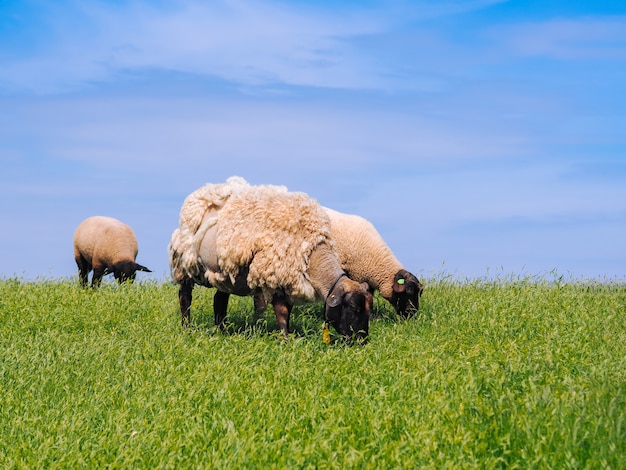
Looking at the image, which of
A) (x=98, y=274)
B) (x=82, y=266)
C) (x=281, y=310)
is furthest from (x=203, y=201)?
(x=82, y=266)

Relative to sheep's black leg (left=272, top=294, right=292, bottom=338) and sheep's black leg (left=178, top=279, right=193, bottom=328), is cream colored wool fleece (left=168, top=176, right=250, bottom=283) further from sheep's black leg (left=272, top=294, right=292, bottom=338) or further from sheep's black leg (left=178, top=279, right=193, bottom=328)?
sheep's black leg (left=272, top=294, right=292, bottom=338)

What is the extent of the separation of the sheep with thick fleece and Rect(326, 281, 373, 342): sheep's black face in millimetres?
2463

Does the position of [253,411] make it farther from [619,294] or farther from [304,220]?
[619,294]

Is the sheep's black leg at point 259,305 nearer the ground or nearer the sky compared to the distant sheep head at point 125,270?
nearer the ground

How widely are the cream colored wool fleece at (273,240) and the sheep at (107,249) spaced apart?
9731mm

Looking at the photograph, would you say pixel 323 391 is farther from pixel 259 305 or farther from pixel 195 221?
pixel 259 305

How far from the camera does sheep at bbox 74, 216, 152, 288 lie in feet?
64.2

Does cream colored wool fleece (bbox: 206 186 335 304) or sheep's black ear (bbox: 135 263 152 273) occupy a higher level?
cream colored wool fleece (bbox: 206 186 335 304)

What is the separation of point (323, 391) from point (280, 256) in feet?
10.2

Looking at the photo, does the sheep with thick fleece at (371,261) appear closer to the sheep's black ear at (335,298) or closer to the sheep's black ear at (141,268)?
the sheep's black ear at (335,298)

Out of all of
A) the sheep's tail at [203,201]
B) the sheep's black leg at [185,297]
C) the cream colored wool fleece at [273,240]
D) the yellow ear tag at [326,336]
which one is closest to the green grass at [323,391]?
the yellow ear tag at [326,336]

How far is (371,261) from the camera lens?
1230 centimetres

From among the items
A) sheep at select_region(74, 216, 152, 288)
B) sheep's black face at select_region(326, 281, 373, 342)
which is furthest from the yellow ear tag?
sheep at select_region(74, 216, 152, 288)

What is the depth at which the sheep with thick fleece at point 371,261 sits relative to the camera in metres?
12.1
